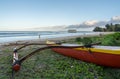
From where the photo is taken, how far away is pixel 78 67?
7.23 metres

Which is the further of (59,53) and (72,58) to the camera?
(59,53)

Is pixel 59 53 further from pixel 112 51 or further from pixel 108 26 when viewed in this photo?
pixel 108 26

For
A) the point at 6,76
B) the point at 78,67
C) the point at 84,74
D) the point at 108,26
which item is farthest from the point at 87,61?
the point at 108,26

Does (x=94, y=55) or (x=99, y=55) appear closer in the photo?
(x=99, y=55)

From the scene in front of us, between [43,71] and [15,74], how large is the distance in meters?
0.84

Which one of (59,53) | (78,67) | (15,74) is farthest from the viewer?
(59,53)

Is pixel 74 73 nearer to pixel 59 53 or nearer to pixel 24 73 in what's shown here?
pixel 24 73

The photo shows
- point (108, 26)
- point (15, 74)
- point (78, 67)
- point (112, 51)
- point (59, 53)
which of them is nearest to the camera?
point (112, 51)

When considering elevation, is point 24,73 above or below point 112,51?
below

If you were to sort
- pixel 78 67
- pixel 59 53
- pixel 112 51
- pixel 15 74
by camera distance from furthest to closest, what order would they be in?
pixel 59 53 < pixel 78 67 < pixel 15 74 < pixel 112 51

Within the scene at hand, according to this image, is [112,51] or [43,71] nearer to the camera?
[112,51]

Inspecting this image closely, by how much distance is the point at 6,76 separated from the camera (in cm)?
650

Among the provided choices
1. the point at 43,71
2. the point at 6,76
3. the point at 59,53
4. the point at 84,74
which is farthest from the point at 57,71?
the point at 59,53

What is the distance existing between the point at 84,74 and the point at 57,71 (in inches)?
33.2
